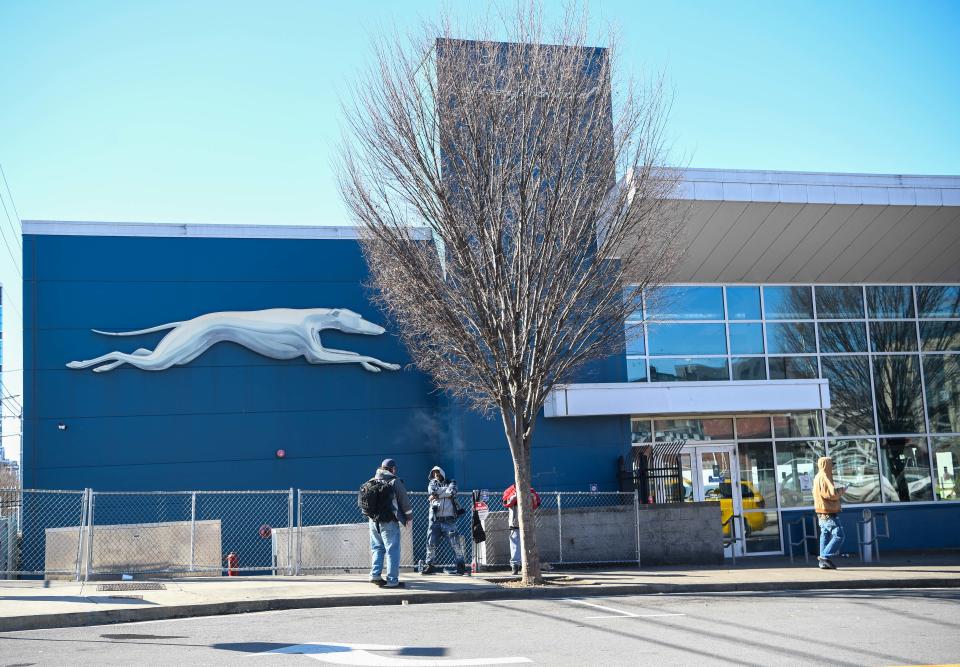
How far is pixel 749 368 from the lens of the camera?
21500mm

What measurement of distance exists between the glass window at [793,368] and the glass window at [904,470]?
2371 millimetres

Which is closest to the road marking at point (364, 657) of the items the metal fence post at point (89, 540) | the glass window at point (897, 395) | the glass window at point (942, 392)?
the metal fence post at point (89, 540)

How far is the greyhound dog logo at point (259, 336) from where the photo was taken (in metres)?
19.5

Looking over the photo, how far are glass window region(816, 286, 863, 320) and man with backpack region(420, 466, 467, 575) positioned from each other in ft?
35.7

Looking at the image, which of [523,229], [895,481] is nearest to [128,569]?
[523,229]

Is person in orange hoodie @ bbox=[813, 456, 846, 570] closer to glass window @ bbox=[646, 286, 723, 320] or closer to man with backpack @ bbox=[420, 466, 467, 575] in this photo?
glass window @ bbox=[646, 286, 723, 320]

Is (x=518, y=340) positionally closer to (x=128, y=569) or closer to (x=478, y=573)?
(x=478, y=573)

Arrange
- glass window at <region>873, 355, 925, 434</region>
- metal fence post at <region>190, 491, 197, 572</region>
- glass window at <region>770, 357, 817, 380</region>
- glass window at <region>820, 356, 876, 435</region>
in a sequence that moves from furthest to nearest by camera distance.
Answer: glass window at <region>873, 355, 925, 434</region>, glass window at <region>820, 356, 876, 435</region>, glass window at <region>770, 357, 817, 380</region>, metal fence post at <region>190, 491, 197, 572</region>

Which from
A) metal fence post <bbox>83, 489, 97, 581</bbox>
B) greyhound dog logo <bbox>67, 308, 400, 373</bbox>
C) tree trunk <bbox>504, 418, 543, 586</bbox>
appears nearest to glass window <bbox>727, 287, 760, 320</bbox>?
greyhound dog logo <bbox>67, 308, 400, 373</bbox>

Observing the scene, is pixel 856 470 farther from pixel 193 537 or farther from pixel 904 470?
pixel 193 537

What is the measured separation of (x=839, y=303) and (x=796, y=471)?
402cm

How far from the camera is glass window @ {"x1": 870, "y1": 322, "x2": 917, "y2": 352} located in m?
22.3

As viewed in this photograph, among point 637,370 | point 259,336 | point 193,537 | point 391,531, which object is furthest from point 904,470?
point 193,537

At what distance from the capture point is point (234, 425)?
19812 mm
